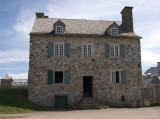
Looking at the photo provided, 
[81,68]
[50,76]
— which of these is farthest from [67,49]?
[50,76]

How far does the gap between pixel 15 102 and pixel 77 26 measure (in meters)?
10.5

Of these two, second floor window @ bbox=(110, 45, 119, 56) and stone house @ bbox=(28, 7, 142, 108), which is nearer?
stone house @ bbox=(28, 7, 142, 108)

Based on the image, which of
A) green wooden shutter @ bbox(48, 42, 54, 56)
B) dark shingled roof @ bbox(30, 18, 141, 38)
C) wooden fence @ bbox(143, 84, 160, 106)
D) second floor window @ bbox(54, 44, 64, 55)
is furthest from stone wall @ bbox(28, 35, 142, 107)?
wooden fence @ bbox(143, 84, 160, 106)

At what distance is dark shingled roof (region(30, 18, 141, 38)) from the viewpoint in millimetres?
21578

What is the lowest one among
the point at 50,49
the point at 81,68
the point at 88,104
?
the point at 88,104

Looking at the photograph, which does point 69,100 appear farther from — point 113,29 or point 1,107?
point 113,29

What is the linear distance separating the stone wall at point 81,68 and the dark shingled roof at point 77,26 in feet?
2.21

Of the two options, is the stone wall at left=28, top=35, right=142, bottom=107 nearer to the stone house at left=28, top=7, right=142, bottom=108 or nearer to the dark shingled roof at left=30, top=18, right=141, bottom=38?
the stone house at left=28, top=7, right=142, bottom=108

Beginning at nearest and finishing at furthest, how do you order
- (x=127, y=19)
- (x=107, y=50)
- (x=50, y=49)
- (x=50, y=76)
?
(x=50, y=76) → (x=50, y=49) → (x=107, y=50) → (x=127, y=19)

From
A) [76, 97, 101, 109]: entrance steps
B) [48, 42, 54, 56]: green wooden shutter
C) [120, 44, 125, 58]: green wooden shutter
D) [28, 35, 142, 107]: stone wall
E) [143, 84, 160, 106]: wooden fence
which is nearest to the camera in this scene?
[76, 97, 101, 109]: entrance steps

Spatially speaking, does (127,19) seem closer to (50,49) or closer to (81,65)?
(81,65)

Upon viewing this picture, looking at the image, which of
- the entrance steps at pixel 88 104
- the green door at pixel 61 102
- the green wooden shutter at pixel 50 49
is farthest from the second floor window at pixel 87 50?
the green door at pixel 61 102

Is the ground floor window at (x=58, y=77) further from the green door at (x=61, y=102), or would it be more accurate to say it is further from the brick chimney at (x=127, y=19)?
the brick chimney at (x=127, y=19)

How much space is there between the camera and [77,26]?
23.0 metres
